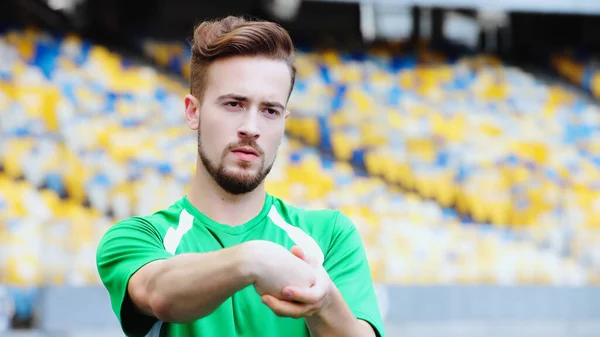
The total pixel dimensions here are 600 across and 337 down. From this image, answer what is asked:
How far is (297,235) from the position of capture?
2053 mm

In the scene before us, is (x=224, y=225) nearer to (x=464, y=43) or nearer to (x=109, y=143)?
(x=109, y=143)

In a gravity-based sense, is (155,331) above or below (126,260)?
below

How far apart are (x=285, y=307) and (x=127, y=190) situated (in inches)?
265

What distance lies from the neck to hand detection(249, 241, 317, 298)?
0.45 m

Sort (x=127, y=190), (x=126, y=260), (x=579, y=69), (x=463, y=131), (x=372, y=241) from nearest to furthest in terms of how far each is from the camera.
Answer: (x=126, y=260), (x=372, y=241), (x=127, y=190), (x=463, y=131), (x=579, y=69)

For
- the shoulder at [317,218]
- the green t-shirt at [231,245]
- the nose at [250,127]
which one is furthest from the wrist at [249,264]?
the shoulder at [317,218]

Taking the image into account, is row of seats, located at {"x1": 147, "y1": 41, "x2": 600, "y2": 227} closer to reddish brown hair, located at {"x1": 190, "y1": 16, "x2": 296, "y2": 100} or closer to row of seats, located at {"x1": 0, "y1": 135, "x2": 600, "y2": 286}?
row of seats, located at {"x1": 0, "y1": 135, "x2": 600, "y2": 286}

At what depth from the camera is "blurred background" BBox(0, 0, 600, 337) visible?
8.00 m

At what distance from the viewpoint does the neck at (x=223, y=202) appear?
201 cm

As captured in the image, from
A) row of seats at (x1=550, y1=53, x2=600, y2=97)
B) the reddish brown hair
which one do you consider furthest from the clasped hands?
row of seats at (x1=550, y1=53, x2=600, y2=97)

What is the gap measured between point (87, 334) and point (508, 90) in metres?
7.61

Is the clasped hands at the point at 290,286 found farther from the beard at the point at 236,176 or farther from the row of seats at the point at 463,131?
the row of seats at the point at 463,131

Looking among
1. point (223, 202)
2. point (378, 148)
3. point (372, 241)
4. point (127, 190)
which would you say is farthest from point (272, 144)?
point (378, 148)

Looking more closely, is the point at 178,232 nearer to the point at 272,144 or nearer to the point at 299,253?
the point at 272,144
